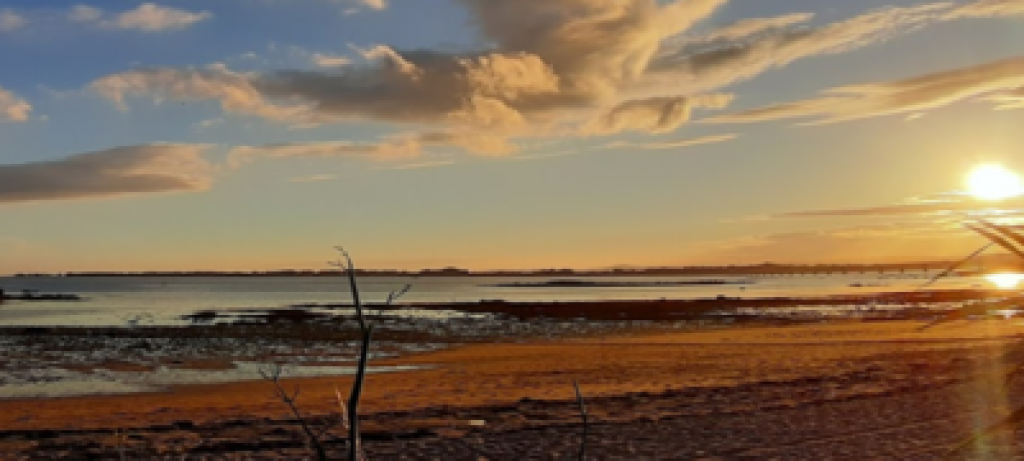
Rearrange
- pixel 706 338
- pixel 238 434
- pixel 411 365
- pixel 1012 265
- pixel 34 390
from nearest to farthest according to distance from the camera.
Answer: pixel 1012 265 → pixel 238 434 → pixel 34 390 → pixel 411 365 → pixel 706 338

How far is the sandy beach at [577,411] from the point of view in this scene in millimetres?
13602

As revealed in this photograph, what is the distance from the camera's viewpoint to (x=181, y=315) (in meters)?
58.9

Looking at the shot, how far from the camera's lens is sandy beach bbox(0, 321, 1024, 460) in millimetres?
13602

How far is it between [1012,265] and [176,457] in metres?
13.1

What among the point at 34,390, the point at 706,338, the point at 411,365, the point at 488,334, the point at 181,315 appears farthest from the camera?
the point at 181,315

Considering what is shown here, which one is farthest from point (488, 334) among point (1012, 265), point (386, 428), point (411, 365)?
point (1012, 265)

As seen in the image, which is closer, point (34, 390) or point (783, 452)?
point (783, 452)

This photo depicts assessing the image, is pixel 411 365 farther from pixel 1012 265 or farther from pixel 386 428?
pixel 1012 265

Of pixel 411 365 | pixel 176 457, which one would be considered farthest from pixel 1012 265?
pixel 411 365

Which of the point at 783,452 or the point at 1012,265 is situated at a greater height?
the point at 1012,265

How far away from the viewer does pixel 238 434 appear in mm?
14609

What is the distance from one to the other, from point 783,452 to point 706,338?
2365cm

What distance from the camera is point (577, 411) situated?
16.8 m

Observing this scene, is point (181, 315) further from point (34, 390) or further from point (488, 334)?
point (34, 390)
